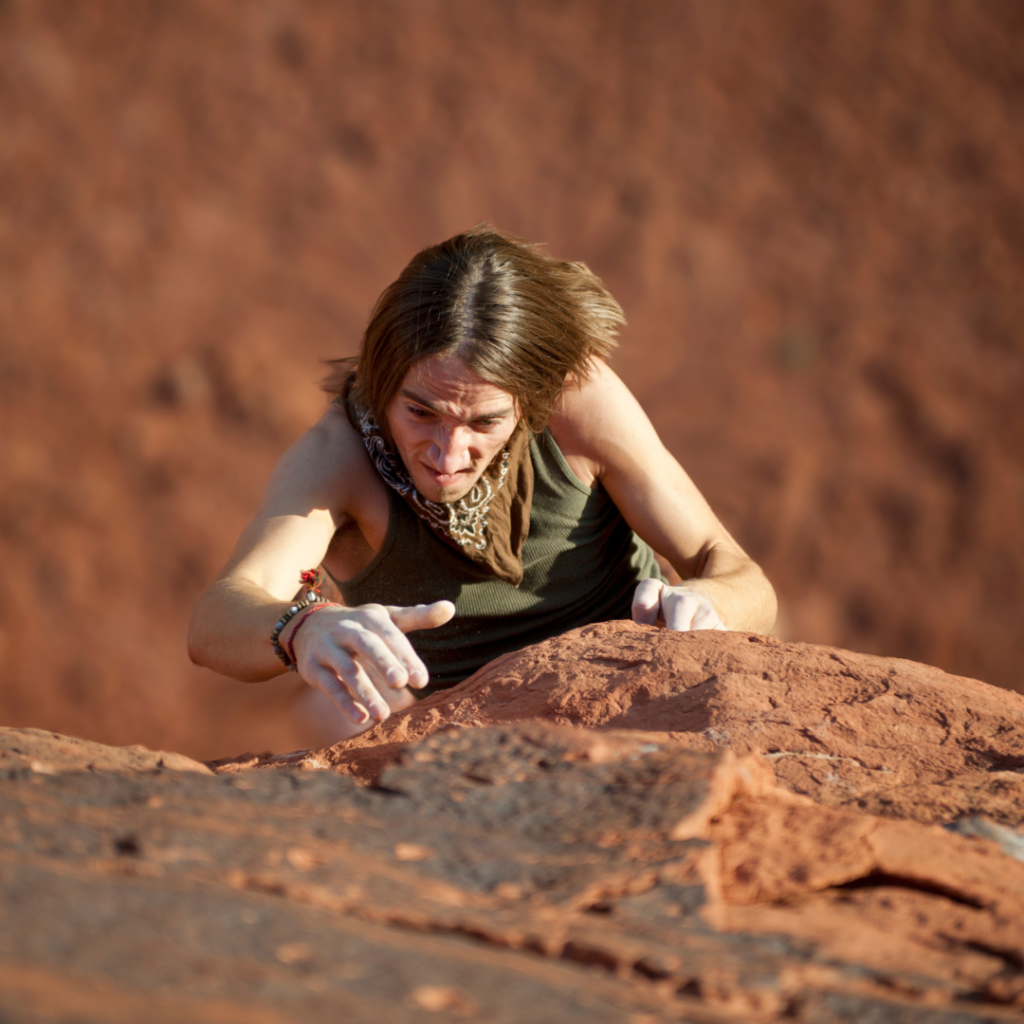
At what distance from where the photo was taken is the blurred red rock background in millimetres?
4371

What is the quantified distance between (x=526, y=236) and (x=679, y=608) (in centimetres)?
329

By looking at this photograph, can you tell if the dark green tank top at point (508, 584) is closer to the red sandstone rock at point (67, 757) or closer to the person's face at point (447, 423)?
the person's face at point (447, 423)

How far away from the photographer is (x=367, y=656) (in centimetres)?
121

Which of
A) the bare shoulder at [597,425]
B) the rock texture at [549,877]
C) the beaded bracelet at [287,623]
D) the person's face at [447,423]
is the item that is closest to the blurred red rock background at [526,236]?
the bare shoulder at [597,425]

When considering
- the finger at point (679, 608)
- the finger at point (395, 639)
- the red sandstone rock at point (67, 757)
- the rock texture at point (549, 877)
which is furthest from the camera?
the finger at point (679, 608)

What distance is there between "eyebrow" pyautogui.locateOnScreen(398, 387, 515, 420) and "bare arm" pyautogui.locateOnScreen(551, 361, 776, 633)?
283 mm

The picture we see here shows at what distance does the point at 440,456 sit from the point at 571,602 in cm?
56

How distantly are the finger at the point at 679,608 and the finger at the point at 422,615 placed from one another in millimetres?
476

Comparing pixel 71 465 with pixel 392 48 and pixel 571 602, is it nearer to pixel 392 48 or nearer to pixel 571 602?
pixel 392 48

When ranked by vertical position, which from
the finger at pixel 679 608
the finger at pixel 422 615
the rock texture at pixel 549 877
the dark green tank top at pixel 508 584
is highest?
the dark green tank top at pixel 508 584

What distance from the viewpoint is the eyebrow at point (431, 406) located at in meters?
1.73

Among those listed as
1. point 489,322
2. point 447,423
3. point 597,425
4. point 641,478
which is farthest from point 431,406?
point 641,478

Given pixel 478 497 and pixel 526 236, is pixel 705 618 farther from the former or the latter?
pixel 526 236

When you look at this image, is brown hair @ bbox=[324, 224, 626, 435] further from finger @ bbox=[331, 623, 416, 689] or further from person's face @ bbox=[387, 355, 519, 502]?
finger @ bbox=[331, 623, 416, 689]
